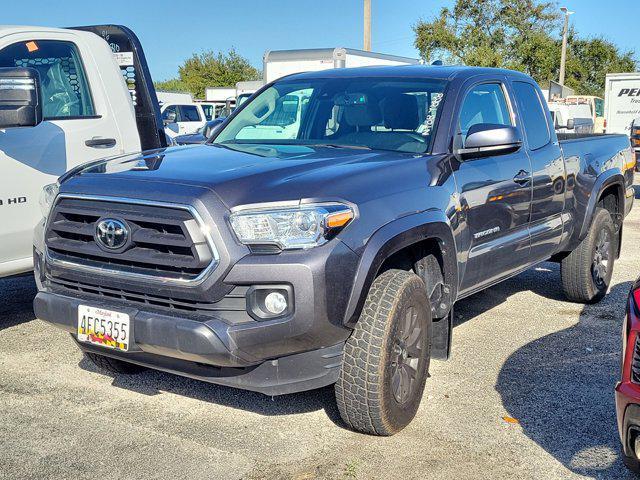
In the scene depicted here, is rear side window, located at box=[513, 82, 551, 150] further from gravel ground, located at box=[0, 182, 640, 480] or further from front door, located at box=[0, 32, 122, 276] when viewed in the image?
front door, located at box=[0, 32, 122, 276]

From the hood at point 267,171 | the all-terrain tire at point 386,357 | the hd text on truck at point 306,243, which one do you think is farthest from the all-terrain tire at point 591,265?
the all-terrain tire at point 386,357

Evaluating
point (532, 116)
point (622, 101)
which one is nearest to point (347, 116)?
point (532, 116)

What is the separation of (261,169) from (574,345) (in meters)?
2.81

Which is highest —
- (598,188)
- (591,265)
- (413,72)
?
(413,72)

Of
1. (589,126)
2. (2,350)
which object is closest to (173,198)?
(2,350)

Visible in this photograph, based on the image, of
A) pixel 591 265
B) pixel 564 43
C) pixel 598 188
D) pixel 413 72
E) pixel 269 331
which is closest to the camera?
pixel 269 331

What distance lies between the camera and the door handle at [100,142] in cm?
563

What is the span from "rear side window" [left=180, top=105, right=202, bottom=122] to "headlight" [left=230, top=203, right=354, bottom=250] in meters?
21.2

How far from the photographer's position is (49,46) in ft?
18.4

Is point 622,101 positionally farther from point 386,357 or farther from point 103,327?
point 103,327

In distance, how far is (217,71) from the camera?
58.5 m

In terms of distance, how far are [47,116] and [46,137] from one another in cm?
22

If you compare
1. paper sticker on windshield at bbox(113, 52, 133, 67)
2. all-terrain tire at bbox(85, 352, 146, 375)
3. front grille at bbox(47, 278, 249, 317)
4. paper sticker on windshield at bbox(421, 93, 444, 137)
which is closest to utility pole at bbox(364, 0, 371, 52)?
paper sticker on windshield at bbox(113, 52, 133, 67)

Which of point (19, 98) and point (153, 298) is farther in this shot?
point (19, 98)
